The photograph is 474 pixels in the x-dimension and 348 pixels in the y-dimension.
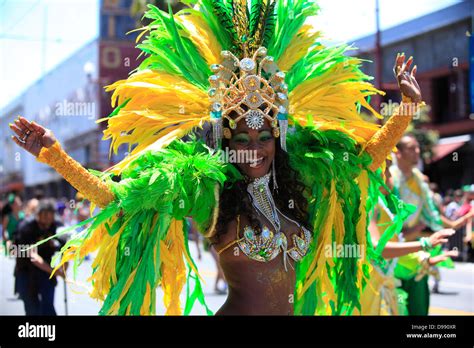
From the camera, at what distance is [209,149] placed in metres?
3.71

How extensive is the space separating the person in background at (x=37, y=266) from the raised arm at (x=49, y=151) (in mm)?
3927

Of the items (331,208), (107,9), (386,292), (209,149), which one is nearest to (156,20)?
(209,149)

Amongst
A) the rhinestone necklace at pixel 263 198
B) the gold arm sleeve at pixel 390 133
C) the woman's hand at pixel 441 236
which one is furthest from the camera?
the woman's hand at pixel 441 236

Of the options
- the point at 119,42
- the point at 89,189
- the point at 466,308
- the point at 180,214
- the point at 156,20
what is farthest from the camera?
the point at 119,42

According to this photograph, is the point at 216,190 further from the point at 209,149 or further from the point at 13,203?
the point at 13,203

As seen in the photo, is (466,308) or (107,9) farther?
(107,9)

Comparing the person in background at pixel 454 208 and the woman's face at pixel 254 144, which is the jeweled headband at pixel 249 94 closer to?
the woman's face at pixel 254 144

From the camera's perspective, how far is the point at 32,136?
332cm

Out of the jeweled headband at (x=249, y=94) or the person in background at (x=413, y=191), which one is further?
the person in background at (x=413, y=191)

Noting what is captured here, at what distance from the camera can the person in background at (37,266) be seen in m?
7.19

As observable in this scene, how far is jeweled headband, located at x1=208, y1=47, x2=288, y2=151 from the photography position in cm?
369

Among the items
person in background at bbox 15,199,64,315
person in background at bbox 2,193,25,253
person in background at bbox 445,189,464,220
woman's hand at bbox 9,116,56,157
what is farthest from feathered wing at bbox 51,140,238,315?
person in background at bbox 445,189,464,220

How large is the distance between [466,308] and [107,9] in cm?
2426

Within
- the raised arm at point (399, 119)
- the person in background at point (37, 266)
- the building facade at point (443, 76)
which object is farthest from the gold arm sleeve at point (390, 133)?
the building facade at point (443, 76)
